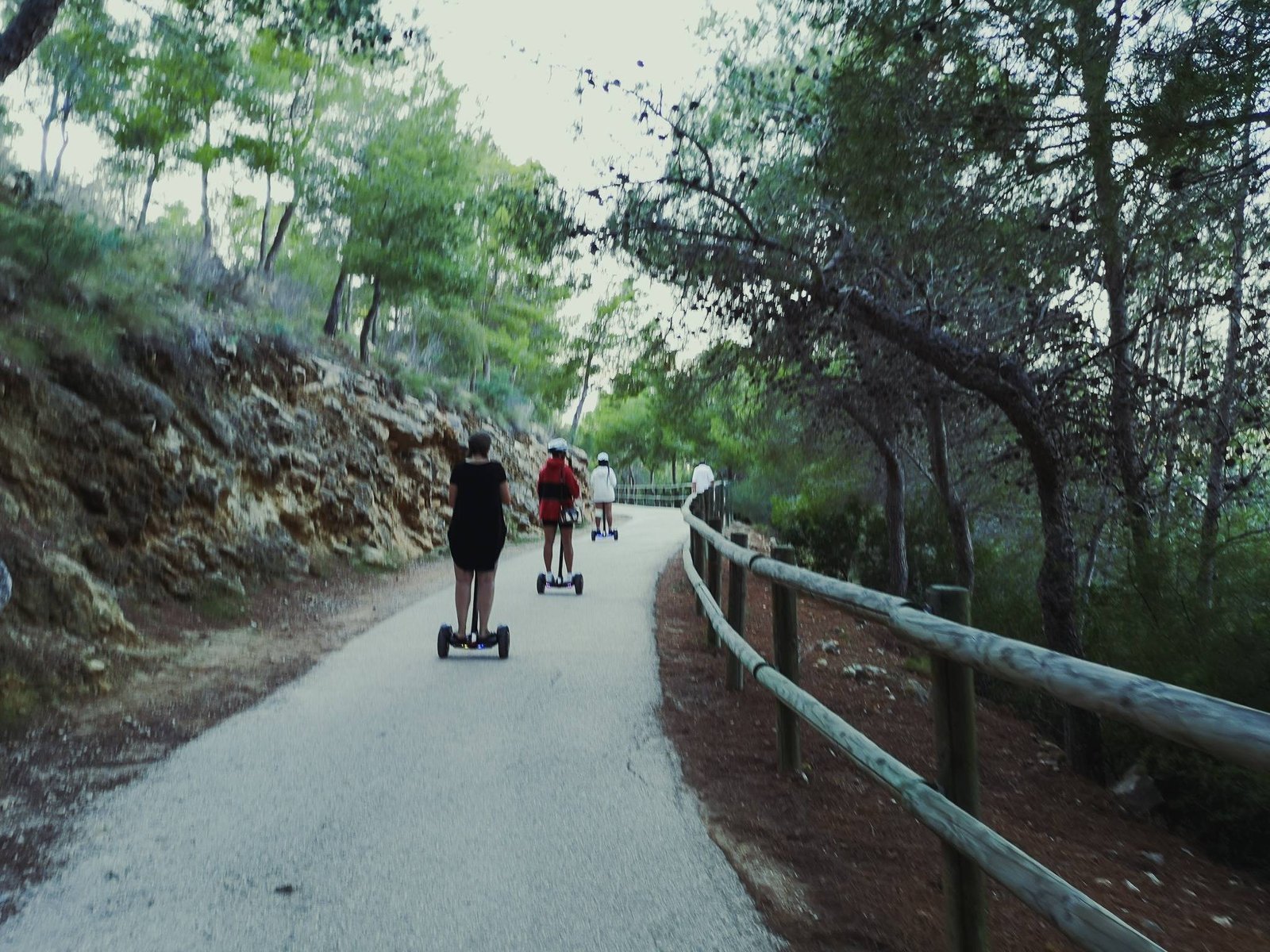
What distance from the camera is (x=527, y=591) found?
12.3 m

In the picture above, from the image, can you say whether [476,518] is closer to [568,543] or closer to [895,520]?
[568,543]

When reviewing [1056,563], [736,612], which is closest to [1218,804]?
[1056,563]

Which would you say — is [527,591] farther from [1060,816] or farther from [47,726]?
[1060,816]

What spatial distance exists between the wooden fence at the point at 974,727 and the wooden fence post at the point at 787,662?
0.57 feet

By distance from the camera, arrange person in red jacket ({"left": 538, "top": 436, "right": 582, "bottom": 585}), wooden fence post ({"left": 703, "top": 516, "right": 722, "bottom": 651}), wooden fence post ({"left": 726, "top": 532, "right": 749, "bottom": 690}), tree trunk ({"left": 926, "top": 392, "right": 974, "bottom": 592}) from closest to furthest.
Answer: wooden fence post ({"left": 726, "top": 532, "right": 749, "bottom": 690}), wooden fence post ({"left": 703, "top": 516, "right": 722, "bottom": 651}), person in red jacket ({"left": 538, "top": 436, "right": 582, "bottom": 585}), tree trunk ({"left": 926, "top": 392, "right": 974, "bottom": 592})

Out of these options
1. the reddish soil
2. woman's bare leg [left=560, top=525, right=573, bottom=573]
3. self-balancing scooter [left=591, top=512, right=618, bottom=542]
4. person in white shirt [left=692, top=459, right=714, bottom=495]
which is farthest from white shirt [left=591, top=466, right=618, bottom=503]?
the reddish soil

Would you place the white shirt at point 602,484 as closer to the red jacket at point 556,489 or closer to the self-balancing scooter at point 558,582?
the self-balancing scooter at point 558,582

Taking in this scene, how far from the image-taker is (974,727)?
2922 mm

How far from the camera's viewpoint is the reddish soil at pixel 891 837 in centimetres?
353

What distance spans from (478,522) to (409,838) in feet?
13.3

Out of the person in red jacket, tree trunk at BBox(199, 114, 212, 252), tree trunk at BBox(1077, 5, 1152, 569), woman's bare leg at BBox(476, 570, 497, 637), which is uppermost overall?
tree trunk at BBox(199, 114, 212, 252)

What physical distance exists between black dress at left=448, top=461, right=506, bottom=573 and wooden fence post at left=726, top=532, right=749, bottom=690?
213 centimetres

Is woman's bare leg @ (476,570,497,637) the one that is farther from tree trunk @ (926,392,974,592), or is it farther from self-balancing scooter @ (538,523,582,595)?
tree trunk @ (926,392,974,592)

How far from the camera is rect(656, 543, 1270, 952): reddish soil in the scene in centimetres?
353
